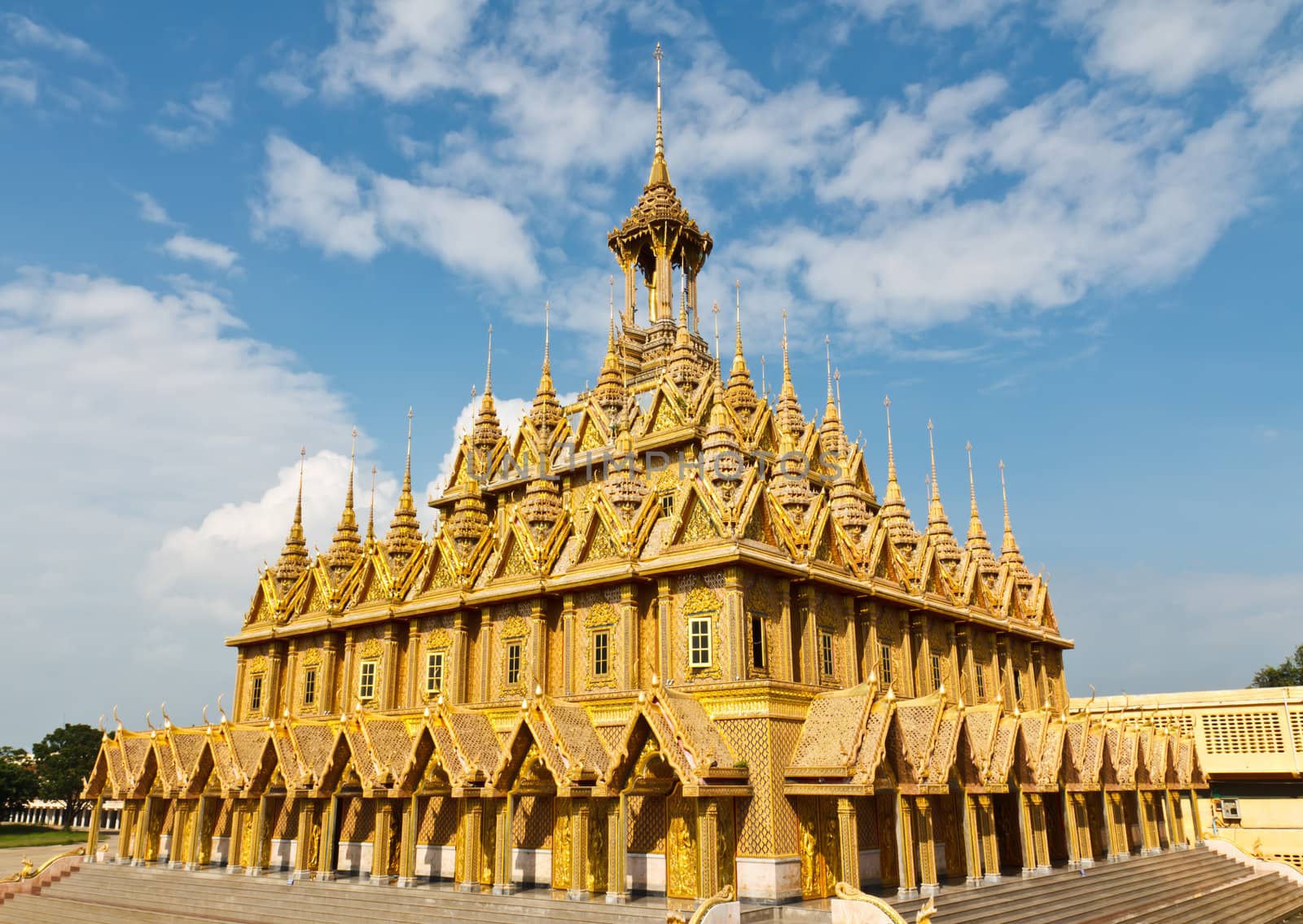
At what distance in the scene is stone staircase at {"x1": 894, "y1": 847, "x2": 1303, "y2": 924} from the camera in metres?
20.4

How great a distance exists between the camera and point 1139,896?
25.2 meters

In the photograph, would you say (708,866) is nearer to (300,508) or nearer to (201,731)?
(201,731)

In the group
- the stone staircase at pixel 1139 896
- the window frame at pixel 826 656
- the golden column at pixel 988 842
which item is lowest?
the stone staircase at pixel 1139 896

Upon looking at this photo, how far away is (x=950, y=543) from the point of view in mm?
34344

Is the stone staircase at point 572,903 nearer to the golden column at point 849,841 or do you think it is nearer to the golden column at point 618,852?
the golden column at point 618,852

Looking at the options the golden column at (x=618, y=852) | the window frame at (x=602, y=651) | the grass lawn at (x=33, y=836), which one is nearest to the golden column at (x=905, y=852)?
the golden column at (x=618, y=852)

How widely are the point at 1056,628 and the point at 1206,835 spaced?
8.67m

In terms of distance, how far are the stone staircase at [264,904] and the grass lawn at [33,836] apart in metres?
33.4

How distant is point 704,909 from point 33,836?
59.5 m

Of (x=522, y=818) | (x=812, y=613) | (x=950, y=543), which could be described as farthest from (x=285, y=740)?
(x=950, y=543)

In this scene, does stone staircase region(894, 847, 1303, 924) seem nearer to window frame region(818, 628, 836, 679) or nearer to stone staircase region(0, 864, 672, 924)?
window frame region(818, 628, 836, 679)

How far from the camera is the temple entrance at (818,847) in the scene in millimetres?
19969

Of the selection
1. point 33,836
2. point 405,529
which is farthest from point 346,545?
point 33,836

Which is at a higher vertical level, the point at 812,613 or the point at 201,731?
the point at 812,613
